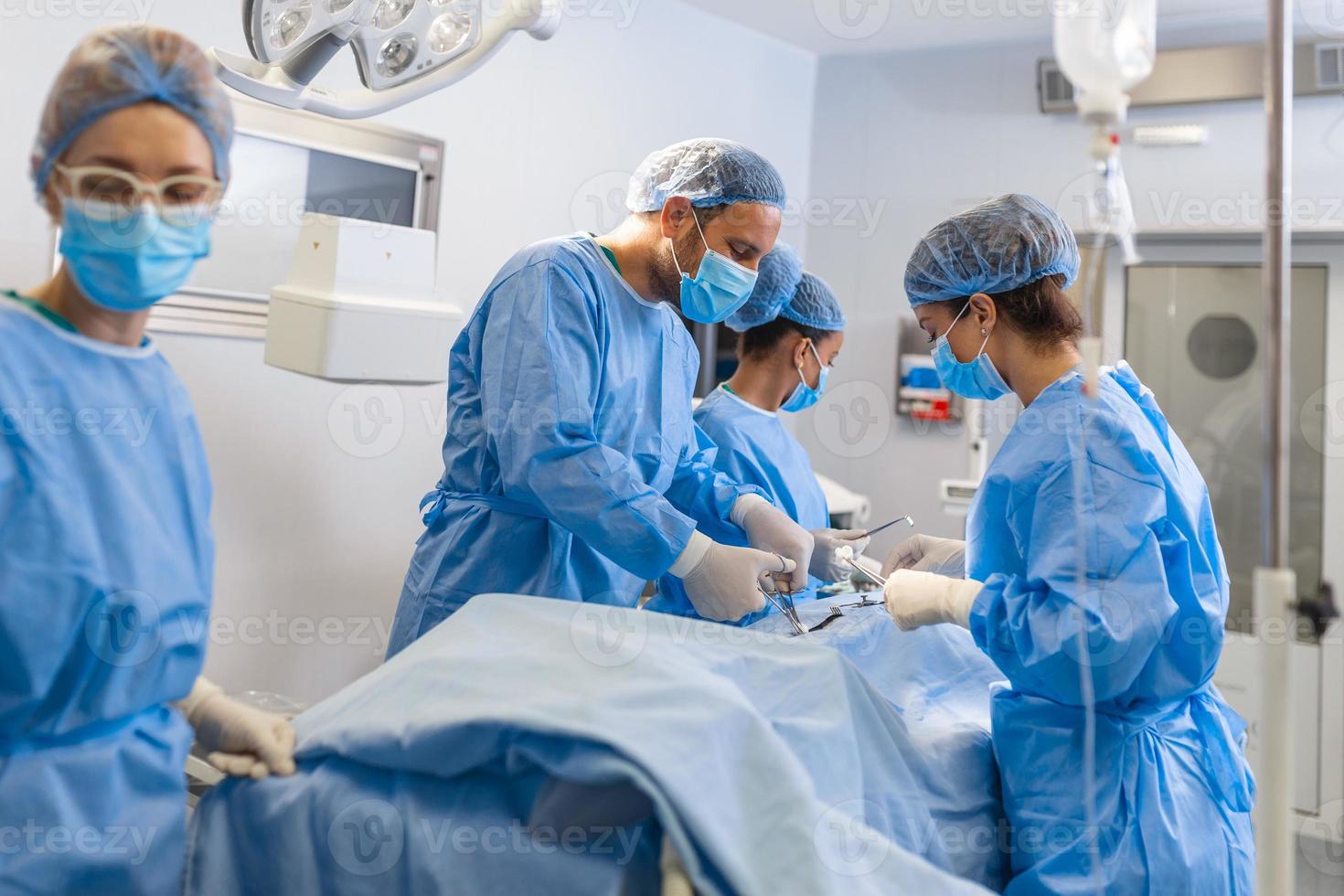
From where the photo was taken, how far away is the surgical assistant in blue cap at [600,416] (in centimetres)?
163

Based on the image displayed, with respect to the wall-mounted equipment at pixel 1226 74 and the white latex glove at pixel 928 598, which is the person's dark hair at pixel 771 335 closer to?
the white latex glove at pixel 928 598

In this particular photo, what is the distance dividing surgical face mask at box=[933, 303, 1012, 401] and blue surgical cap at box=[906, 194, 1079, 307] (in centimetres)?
5

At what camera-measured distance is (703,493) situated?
2.14 m

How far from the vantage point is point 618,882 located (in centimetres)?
100

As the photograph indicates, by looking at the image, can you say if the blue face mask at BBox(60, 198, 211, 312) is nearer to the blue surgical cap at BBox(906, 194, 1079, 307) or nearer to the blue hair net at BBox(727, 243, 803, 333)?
the blue surgical cap at BBox(906, 194, 1079, 307)

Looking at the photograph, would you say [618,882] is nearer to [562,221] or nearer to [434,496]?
[434,496]

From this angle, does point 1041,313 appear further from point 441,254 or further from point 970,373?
point 441,254

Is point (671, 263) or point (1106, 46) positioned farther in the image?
point (671, 263)

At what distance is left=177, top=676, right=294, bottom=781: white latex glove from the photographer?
111 cm

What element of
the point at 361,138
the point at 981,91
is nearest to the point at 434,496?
the point at 361,138

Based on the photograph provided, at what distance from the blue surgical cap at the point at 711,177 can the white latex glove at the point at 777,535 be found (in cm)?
58

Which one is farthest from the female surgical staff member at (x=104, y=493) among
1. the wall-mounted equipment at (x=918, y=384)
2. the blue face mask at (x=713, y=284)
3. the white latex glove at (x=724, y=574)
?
the wall-mounted equipment at (x=918, y=384)

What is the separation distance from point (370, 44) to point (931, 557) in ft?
4.42

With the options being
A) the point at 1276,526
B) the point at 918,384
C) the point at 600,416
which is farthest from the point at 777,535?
the point at 918,384
